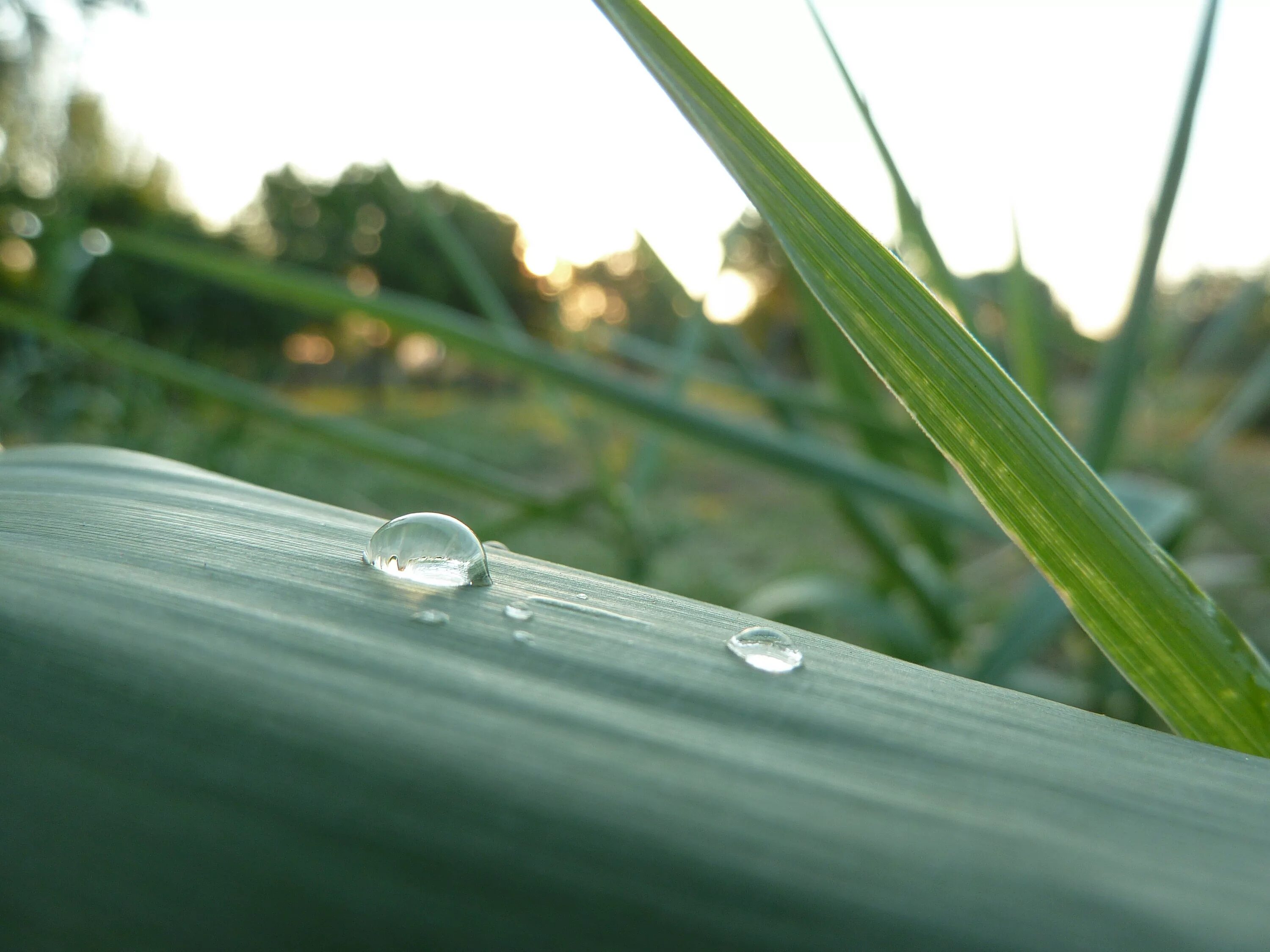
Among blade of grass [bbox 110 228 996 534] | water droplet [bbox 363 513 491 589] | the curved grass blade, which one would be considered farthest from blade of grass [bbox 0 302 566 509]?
water droplet [bbox 363 513 491 589]

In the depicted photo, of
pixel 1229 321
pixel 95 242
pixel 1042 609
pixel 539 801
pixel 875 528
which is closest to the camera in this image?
pixel 539 801

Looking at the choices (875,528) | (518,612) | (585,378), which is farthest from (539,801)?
(875,528)

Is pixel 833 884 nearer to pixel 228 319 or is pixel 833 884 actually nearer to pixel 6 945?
pixel 6 945

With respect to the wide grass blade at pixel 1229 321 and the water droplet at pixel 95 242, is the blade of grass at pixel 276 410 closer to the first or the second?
the water droplet at pixel 95 242

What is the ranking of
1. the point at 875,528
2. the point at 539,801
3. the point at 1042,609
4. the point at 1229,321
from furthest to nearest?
1. the point at 1229,321
2. the point at 875,528
3. the point at 1042,609
4. the point at 539,801

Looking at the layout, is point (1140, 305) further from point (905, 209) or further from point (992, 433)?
point (992, 433)

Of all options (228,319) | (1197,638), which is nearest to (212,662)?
(1197,638)

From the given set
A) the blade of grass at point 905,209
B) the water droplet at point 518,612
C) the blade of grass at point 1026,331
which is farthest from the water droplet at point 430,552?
the blade of grass at point 1026,331
